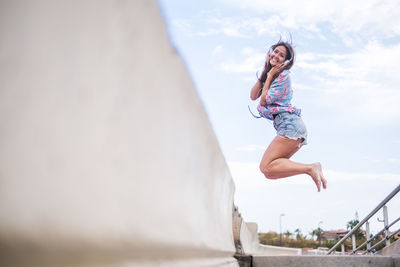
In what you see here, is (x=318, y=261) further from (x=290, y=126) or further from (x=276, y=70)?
(x=276, y=70)

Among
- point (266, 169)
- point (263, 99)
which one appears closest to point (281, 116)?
point (263, 99)

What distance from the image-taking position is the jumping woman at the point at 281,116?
6.99m

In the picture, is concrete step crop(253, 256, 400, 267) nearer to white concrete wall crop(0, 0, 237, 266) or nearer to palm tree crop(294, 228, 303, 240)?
white concrete wall crop(0, 0, 237, 266)

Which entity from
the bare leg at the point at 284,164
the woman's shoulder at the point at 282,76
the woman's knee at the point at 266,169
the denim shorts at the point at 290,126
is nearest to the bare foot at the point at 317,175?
the bare leg at the point at 284,164

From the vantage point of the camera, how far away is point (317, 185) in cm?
674

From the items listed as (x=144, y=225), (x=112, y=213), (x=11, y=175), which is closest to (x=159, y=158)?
(x=144, y=225)

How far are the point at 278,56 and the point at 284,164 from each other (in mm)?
2046

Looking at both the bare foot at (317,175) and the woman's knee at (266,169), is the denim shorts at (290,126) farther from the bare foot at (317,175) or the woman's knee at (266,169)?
the woman's knee at (266,169)

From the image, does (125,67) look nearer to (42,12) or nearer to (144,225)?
(42,12)

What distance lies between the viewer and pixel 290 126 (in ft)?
23.5

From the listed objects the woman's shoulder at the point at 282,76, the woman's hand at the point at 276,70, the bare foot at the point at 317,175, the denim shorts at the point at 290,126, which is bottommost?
the bare foot at the point at 317,175

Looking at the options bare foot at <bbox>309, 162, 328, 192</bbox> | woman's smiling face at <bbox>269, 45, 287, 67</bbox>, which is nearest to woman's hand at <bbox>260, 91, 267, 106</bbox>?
woman's smiling face at <bbox>269, 45, 287, 67</bbox>

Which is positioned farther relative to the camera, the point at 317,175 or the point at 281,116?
the point at 281,116

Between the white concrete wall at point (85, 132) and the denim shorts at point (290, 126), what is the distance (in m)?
6.20
